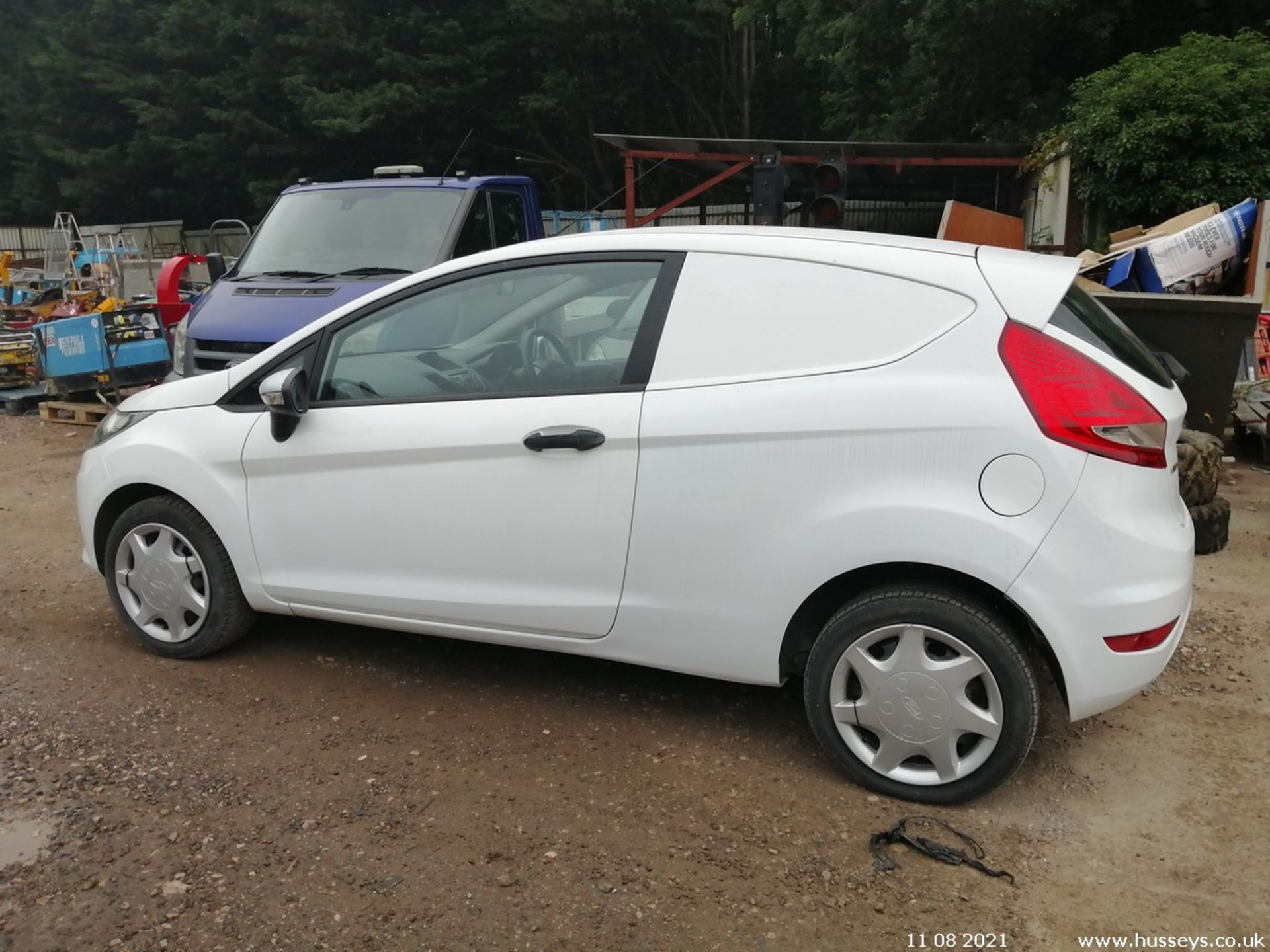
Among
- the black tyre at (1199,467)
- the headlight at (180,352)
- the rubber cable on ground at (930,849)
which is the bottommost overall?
the rubber cable on ground at (930,849)

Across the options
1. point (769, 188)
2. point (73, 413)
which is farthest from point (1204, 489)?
point (73, 413)

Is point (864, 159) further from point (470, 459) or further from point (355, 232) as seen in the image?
point (470, 459)

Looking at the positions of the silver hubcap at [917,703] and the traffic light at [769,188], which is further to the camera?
the traffic light at [769,188]

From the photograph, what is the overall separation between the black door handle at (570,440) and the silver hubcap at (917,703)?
101cm

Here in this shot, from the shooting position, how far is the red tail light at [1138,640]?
115 inches

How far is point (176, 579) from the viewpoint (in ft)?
13.5

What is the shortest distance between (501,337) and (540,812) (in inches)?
62.9

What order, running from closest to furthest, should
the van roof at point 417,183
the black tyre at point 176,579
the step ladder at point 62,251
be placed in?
the black tyre at point 176,579, the van roof at point 417,183, the step ladder at point 62,251

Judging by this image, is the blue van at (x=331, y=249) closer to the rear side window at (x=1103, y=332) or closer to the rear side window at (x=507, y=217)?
the rear side window at (x=507, y=217)

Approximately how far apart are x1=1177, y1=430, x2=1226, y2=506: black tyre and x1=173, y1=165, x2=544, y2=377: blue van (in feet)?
16.0

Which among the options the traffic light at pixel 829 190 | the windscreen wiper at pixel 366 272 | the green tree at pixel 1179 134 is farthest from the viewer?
the green tree at pixel 1179 134

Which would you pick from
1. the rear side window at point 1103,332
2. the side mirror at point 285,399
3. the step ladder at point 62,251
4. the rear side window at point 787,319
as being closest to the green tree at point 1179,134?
the rear side window at point 1103,332

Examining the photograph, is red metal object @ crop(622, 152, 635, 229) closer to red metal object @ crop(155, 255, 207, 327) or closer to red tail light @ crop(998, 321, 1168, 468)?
red metal object @ crop(155, 255, 207, 327)
